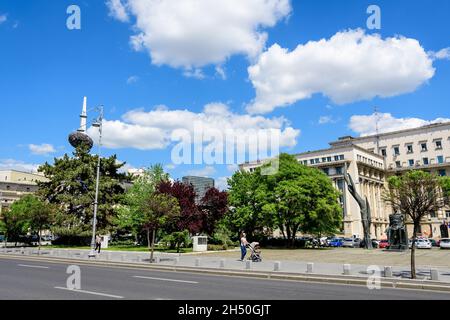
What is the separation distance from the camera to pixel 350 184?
42.6 m

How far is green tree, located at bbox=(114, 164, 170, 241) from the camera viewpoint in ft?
144

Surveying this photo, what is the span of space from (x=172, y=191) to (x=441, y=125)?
7189 centimetres

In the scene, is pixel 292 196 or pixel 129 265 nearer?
pixel 129 265

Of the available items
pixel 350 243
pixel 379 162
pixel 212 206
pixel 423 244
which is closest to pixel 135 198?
pixel 212 206

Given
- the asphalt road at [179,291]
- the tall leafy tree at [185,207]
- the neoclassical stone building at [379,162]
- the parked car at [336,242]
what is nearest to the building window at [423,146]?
the neoclassical stone building at [379,162]

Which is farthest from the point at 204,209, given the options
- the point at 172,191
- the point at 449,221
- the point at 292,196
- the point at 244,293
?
the point at 449,221

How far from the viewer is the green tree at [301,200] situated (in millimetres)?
41375

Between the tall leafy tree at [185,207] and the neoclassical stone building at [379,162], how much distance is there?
52199mm

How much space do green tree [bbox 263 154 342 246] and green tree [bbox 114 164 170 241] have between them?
1333 cm

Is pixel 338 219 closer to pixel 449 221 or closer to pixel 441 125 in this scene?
pixel 449 221

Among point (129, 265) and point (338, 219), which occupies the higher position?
point (338, 219)

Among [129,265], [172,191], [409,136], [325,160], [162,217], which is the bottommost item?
[129,265]

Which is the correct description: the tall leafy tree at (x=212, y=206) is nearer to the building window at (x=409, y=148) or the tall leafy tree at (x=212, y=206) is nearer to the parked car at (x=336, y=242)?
the parked car at (x=336, y=242)
